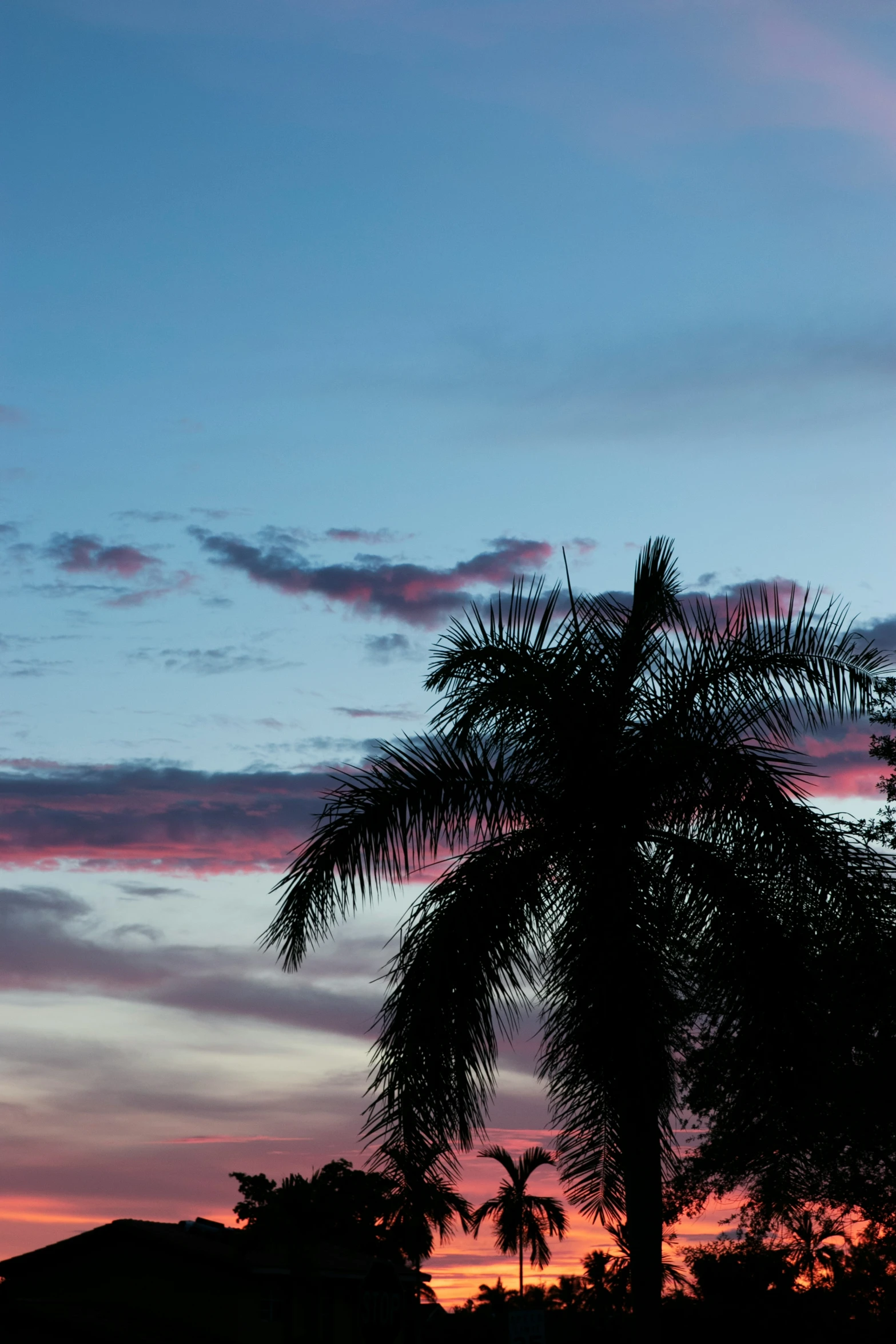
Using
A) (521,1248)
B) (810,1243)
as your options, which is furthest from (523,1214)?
(810,1243)

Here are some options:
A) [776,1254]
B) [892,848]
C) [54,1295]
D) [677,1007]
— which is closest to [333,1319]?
[54,1295]

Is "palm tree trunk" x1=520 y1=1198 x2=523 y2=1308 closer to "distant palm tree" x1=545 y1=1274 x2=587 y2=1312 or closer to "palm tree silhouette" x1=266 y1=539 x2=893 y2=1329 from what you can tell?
"distant palm tree" x1=545 y1=1274 x2=587 y2=1312

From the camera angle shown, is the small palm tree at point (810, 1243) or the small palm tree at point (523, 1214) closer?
the small palm tree at point (810, 1243)

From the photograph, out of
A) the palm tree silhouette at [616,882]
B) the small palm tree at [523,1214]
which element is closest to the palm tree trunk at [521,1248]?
the small palm tree at [523,1214]

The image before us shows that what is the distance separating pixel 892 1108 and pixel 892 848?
5007 millimetres

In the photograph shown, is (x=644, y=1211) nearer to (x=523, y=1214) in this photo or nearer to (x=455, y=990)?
(x=455, y=990)

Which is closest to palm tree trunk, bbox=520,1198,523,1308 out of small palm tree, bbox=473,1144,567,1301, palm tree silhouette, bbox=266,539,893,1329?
small palm tree, bbox=473,1144,567,1301

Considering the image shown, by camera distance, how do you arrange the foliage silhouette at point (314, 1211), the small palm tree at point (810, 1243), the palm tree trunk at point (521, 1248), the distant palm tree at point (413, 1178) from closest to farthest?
1. the distant palm tree at point (413, 1178)
2. the small palm tree at point (810, 1243)
3. the foliage silhouette at point (314, 1211)
4. the palm tree trunk at point (521, 1248)

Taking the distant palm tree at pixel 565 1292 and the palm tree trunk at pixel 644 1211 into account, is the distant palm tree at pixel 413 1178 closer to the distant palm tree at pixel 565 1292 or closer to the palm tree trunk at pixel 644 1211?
the palm tree trunk at pixel 644 1211

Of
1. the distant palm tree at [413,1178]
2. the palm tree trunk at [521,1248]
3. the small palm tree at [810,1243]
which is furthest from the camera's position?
the palm tree trunk at [521,1248]

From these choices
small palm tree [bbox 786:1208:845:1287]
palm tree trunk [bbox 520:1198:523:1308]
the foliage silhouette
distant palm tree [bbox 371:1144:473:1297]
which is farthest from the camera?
palm tree trunk [bbox 520:1198:523:1308]

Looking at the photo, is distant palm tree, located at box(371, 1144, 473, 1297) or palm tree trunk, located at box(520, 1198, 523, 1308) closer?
distant palm tree, located at box(371, 1144, 473, 1297)

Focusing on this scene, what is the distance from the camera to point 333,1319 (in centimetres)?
4181

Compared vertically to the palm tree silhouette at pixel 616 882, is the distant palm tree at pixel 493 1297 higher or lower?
lower
